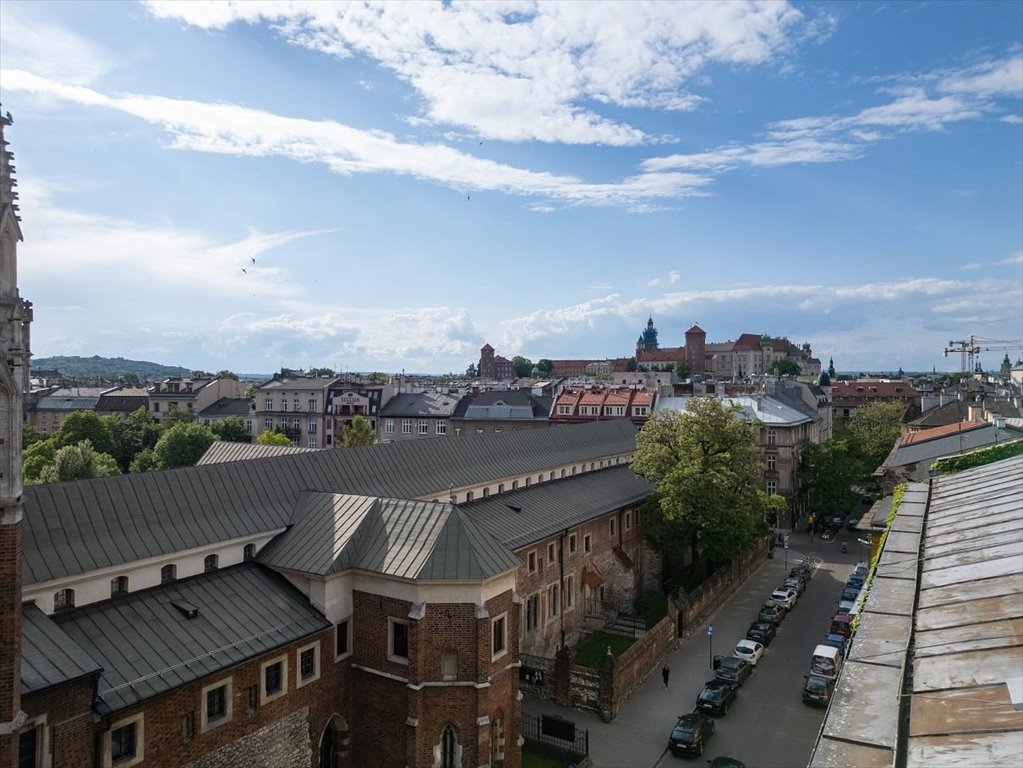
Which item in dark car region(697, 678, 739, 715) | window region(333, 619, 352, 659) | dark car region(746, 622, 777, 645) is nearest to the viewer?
window region(333, 619, 352, 659)

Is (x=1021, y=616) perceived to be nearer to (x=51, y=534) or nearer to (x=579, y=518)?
(x=51, y=534)

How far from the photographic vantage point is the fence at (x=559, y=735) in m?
27.1

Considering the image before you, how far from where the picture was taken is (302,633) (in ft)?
75.8

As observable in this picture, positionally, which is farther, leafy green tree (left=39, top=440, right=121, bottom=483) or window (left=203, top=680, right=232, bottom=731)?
leafy green tree (left=39, top=440, right=121, bottom=483)

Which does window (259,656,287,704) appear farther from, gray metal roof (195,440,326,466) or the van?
the van

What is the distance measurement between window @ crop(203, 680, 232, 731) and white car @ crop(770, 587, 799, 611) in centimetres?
3368

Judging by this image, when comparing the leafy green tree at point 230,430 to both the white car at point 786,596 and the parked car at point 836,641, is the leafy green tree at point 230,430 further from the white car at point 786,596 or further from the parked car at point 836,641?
the parked car at point 836,641

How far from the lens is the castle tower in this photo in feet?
49.2

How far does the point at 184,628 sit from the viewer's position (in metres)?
21.2

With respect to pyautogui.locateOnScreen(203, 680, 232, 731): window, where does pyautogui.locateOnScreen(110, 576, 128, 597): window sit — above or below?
above

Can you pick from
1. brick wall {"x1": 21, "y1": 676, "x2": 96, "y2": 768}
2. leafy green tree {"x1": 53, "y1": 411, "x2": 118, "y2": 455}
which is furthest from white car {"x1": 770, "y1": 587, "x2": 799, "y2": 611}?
leafy green tree {"x1": 53, "y1": 411, "x2": 118, "y2": 455}

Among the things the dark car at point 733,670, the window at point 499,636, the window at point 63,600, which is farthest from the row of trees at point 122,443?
the dark car at point 733,670

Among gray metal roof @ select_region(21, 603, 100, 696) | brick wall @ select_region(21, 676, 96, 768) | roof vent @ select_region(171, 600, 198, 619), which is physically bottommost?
brick wall @ select_region(21, 676, 96, 768)

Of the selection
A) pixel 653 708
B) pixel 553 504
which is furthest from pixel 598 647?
pixel 553 504
